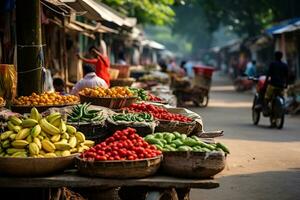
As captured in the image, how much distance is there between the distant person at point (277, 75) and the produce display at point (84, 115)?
25.2ft

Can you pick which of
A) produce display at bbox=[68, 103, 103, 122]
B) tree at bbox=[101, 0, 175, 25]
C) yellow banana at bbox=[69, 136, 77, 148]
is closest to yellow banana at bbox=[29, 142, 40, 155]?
yellow banana at bbox=[69, 136, 77, 148]

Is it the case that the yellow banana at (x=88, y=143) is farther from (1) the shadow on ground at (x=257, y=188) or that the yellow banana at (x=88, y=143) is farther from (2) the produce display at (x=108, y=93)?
(2) the produce display at (x=108, y=93)

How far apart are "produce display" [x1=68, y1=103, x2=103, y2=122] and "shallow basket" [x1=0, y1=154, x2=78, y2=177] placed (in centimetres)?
116

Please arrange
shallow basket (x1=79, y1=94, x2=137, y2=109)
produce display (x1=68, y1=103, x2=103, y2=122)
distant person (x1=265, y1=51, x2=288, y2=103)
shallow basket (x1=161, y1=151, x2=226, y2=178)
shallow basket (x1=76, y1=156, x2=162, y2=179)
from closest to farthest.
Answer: shallow basket (x1=76, y1=156, x2=162, y2=179)
shallow basket (x1=161, y1=151, x2=226, y2=178)
produce display (x1=68, y1=103, x2=103, y2=122)
shallow basket (x1=79, y1=94, x2=137, y2=109)
distant person (x1=265, y1=51, x2=288, y2=103)

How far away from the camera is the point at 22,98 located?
7.16m

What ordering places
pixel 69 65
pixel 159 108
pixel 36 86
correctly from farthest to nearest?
pixel 69 65 < pixel 159 108 < pixel 36 86

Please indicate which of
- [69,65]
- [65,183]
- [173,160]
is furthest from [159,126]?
[69,65]

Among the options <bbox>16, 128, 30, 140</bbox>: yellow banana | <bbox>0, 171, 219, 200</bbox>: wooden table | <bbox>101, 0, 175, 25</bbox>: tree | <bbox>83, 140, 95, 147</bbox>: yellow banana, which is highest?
<bbox>101, 0, 175, 25</bbox>: tree

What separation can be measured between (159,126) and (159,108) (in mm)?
1074

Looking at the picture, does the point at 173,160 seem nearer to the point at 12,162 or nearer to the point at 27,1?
the point at 12,162

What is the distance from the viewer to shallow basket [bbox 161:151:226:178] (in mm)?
5293

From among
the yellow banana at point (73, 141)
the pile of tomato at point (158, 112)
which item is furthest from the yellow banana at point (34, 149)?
the pile of tomato at point (158, 112)

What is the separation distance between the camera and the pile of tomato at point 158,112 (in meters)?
7.20

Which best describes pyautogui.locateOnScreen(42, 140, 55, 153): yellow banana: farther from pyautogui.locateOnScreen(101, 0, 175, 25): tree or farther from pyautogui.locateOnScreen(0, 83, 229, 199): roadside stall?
pyautogui.locateOnScreen(101, 0, 175, 25): tree
